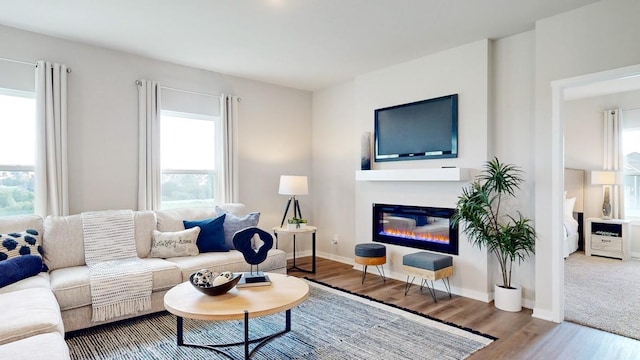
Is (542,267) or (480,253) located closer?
(542,267)

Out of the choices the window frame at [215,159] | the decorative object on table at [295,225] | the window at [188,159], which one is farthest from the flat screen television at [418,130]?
the window at [188,159]

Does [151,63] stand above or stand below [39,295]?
above

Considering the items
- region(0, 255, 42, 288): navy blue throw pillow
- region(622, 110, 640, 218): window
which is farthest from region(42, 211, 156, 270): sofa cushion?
region(622, 110, 640, 218): window

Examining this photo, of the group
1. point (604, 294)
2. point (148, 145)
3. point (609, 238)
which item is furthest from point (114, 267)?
point (609, 238)

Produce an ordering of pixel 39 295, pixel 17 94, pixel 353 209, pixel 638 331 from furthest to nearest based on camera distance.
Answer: pixel 353 209 < pixel 17 94 < pixel 638 331 < pixel 39 295

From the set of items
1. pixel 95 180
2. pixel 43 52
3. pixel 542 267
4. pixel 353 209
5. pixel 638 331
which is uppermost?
pixel 43 52

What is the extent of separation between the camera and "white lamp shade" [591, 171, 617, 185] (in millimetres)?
5855

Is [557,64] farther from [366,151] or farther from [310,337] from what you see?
[310,337]

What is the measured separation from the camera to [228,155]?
496 cm

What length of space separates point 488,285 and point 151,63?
4.61 metres

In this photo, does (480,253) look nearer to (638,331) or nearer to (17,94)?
(638,331)

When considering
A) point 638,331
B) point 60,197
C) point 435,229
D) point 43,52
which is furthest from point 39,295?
point 638,331

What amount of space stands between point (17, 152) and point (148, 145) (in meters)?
1.21

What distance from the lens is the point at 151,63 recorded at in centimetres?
441
